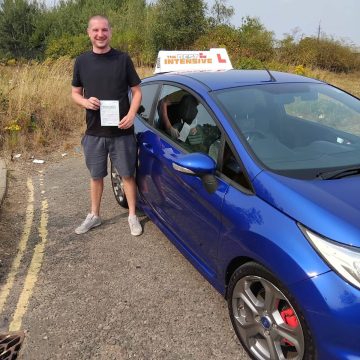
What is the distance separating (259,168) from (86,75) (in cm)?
198

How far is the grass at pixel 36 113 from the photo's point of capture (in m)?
7.34

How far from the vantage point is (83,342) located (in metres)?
2.67

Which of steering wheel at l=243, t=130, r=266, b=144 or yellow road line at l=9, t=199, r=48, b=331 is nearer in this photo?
steering wheel at l=243, t=130, r=266, b=144

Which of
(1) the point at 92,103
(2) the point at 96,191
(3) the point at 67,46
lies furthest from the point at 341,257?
(3) the point at 67,46

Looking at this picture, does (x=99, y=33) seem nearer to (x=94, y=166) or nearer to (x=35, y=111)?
(x=94, y=166)

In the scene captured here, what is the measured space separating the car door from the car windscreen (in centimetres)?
25

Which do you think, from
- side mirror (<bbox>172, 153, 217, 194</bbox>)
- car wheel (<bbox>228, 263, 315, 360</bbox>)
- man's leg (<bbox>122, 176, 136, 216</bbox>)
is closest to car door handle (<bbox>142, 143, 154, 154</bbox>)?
man's leg (<bbox>122, 176, 136, 216</bbox>)

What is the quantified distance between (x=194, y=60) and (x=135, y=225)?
7.40 feet

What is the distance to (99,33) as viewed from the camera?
11.7 ft

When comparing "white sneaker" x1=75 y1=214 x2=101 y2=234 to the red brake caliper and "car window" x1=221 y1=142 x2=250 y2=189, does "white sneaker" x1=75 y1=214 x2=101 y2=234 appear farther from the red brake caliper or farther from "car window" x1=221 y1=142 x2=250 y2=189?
the red brake caliper

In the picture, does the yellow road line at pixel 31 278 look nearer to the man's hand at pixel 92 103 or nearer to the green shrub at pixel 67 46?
the man's hand at pixel 92 103

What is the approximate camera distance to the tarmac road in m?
2.63

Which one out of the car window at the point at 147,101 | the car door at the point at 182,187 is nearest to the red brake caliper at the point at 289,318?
the car door at the point at 182,187

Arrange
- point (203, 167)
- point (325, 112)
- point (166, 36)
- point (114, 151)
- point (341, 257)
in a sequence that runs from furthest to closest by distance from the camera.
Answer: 1. point (166, 36)
2. point (114, 151)
3. point (325, 112)
4. point (203, 167)
5. point (341, 257)
